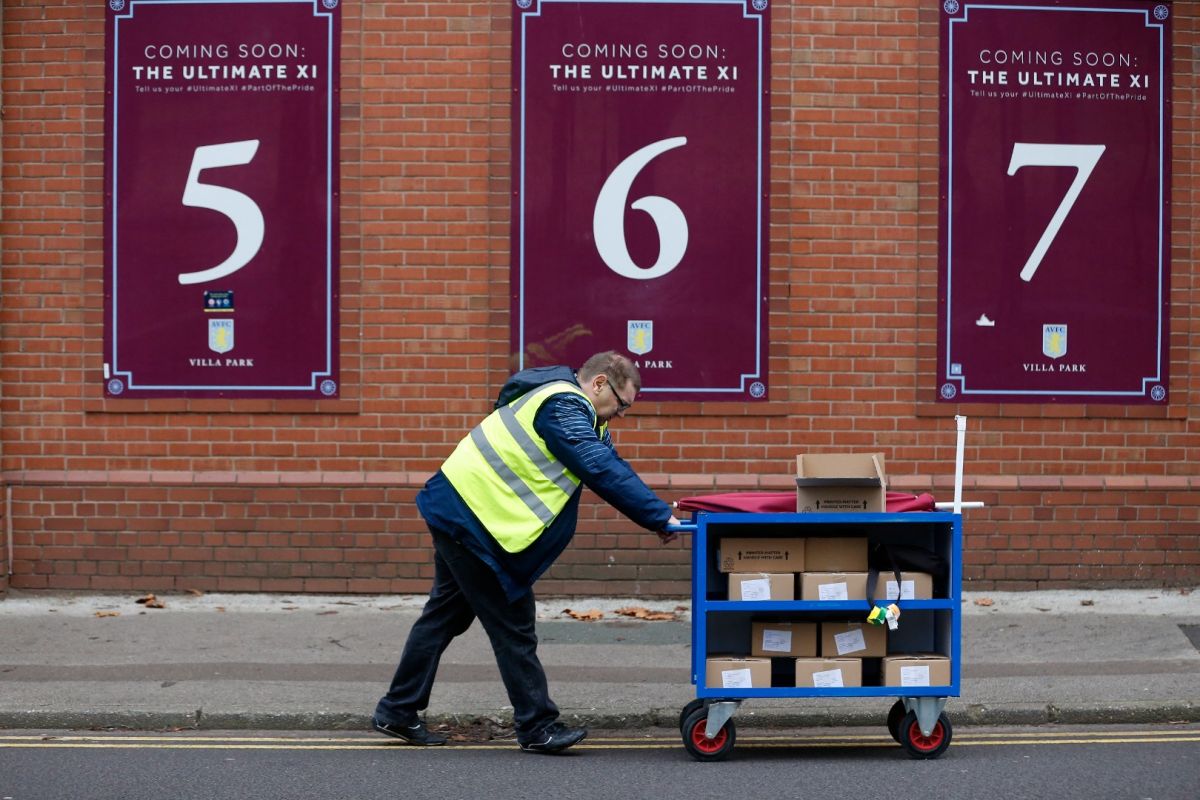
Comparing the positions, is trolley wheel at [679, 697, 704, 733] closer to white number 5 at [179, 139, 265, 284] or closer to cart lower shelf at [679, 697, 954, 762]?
cart lower shelf at [679, 697, 954, 762]

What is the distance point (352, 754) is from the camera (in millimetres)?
6945

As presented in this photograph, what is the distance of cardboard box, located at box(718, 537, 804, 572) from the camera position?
6.77 metres

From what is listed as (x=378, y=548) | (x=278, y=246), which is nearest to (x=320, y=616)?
(x=378, y=548)

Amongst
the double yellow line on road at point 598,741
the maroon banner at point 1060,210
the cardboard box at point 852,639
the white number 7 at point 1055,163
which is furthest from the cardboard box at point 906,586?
the white number 7 at point 1055,163

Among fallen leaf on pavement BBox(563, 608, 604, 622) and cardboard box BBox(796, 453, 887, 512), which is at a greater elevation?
cardboard box BBox(796, 453, 887, 512)

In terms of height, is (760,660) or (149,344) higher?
(149,344)

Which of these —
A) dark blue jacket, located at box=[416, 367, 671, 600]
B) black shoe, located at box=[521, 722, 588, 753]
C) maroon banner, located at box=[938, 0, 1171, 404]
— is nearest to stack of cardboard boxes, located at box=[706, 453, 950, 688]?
dark blue jacket, located at box=[416, 367, 671, 600]

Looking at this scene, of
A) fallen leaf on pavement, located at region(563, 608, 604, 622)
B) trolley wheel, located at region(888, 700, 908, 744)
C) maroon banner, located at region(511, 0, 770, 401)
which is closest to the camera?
trolley wheel, located at region(888, 700, 908, 744)

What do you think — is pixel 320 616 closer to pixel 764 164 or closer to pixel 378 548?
pixel 378 548

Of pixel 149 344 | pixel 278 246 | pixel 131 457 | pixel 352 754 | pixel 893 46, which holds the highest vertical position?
pixel 893 46

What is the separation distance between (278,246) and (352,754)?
454 cm

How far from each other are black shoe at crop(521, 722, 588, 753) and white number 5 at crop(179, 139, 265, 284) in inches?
191

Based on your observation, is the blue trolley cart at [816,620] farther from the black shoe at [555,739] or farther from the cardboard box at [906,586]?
the black shoe at [555,739]

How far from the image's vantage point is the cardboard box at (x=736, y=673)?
6723 mm
